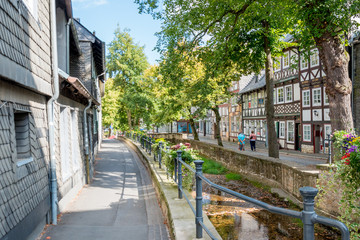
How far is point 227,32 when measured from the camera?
561 inches

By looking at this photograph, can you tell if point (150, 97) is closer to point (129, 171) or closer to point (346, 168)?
point (129, 171)

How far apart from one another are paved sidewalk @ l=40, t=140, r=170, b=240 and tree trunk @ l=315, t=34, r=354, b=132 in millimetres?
5962

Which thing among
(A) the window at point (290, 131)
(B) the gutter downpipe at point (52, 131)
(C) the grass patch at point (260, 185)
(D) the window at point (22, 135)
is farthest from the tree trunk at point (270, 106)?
(A) the window at point (290, 131)

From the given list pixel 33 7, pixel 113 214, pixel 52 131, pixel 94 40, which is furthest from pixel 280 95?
pixel 33 7

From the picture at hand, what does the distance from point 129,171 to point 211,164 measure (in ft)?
17.4

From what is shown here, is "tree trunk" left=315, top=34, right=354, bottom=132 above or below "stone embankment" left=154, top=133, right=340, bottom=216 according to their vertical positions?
above

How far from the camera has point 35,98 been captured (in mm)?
5988

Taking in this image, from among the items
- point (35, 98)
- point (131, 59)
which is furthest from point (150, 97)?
point (35, 98)

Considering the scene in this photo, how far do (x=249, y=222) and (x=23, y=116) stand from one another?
222 inches

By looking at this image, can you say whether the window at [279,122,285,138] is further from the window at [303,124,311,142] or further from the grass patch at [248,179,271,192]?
the grass patch at [248,179,271,192]

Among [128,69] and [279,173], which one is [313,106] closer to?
[279,173]

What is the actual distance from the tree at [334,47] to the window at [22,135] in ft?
25.9

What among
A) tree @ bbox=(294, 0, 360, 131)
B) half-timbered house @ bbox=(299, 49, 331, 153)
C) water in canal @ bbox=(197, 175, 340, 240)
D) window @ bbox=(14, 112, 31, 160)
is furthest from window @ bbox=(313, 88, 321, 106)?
window @ bbox=(14, 112, 31, 160)

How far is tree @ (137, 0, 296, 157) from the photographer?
1341 centimetres
